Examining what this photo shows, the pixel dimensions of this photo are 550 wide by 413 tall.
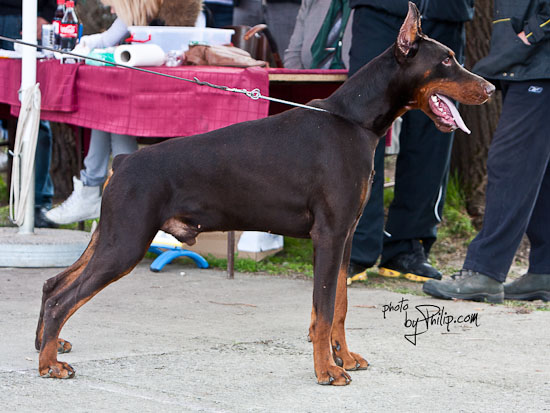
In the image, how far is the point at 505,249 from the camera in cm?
493

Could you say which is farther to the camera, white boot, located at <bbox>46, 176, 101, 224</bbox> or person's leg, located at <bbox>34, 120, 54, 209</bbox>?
person's leg, located at <bbox>34, 120, 54, 209</bbox>

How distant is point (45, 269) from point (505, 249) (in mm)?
3087

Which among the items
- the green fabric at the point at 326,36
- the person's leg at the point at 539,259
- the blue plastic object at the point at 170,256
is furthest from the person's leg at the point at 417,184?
the blue plastic object at the point at 170,256

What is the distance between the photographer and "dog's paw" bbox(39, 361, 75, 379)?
3240 mm

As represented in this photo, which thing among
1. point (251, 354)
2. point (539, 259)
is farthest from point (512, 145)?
point (251, 354)

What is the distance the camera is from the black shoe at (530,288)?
522cm

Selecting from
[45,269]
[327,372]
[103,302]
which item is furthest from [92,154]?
[327,372]

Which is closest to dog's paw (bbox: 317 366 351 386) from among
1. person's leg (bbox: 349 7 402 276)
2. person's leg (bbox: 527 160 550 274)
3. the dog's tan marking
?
the dog's tan marking

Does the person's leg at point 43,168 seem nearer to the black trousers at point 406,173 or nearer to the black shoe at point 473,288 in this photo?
the black trousers at point 406,173

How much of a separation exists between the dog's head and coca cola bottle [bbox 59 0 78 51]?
3.41m

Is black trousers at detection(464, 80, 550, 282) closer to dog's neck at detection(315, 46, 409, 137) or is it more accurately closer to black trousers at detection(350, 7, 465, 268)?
black trousers at detection(350, 7, 465, 268)

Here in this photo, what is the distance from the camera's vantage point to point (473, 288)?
16.4 ft

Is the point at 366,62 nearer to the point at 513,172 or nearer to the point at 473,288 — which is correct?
the point at 513,172

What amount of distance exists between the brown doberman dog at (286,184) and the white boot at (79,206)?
2.71 metres
